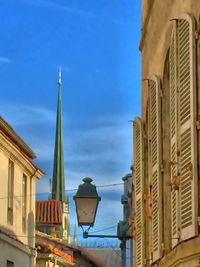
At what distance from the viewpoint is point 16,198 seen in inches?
937

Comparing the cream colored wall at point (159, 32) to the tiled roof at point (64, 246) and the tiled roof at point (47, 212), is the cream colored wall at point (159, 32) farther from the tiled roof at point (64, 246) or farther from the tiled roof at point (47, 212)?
the tiled roof at point (47, 212)

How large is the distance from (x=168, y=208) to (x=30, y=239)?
17721mm

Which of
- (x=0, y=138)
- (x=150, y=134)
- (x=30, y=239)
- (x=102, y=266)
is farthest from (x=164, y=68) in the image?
(x=102, y=266)

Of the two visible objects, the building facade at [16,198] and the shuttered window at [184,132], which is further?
the building facade at [16,198]

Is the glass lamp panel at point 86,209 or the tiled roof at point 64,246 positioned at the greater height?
the tiled roof at point 64,246

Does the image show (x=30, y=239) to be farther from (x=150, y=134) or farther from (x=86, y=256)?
(x=86, y=256)

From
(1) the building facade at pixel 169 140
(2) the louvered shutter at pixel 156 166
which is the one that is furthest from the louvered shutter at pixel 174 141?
(2) the louvered shutter at pixel 156 166

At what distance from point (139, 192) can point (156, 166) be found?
6.90 ft

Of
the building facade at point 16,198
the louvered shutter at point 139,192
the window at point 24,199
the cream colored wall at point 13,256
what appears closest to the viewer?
the louvered shutter at point 139,192

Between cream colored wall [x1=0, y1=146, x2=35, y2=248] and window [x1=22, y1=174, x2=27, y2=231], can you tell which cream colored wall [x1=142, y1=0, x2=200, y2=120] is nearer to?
cream colored wall [x1=0, y1=146, x2=35, y2=248]

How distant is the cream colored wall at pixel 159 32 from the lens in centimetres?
809

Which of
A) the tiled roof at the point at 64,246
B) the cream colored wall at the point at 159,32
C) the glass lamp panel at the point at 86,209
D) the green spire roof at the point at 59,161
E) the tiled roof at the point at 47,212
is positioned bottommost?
the glass lamp panel at the point at 86,209

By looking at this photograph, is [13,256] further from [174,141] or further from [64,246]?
[64,246]

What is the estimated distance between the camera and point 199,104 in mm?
7027
